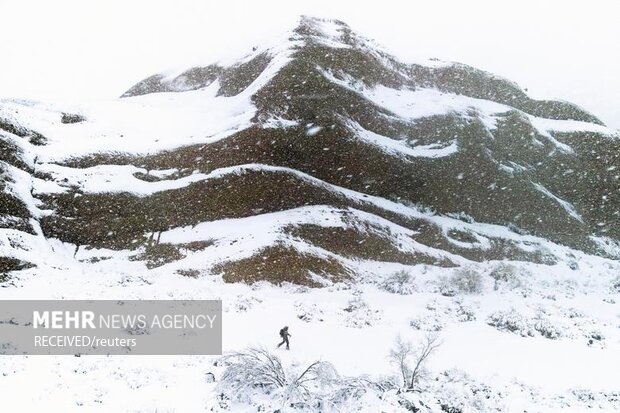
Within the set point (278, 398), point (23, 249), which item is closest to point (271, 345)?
point (278, 398)

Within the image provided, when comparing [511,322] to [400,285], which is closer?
[511,322]

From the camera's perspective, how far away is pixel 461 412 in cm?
1280

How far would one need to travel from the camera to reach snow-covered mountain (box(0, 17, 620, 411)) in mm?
32438

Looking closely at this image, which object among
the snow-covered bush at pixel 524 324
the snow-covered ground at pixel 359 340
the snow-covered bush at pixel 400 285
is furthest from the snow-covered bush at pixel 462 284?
the snow-covered bush at pixel 524 324

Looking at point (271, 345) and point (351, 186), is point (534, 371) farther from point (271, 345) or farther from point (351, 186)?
point (351, 186)

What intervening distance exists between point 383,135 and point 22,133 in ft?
128

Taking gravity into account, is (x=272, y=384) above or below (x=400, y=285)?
above

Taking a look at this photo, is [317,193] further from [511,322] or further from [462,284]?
[511,322]

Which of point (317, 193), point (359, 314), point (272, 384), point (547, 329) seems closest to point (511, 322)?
point (547, 329)

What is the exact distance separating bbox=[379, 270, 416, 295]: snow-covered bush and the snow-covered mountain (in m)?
0.48

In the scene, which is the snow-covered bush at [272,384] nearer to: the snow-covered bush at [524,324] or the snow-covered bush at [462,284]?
the snow-covered bush at [524,324]

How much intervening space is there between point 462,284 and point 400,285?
16.8 feet

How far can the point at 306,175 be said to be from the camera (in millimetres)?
46438

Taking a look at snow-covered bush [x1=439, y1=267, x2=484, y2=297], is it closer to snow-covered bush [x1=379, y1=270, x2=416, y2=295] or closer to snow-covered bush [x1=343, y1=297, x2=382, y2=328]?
snow-covered bush [x1=379, y1=270, x2=416, y2=295]
